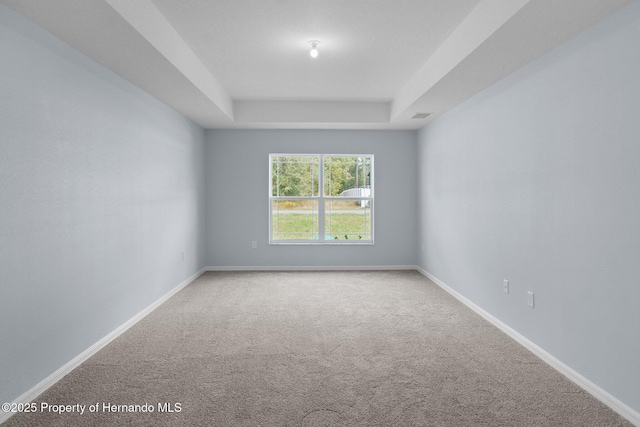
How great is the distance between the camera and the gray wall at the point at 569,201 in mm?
2066

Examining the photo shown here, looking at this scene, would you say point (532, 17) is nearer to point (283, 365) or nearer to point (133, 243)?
point (283, 365)

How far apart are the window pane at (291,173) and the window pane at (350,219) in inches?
25.9

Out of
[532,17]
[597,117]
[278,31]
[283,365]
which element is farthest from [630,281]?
[278,31]

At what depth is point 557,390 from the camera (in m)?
2.30

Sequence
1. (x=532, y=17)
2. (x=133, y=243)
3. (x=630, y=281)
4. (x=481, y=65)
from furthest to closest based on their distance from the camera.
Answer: (x=133, y=243) < (x=481, y=65) < (x=532, y=17) < (x=630, y=281)

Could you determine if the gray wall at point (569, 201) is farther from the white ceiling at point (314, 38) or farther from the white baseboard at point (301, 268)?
the white baseboard at point (301, 268)

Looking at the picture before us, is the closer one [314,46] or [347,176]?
[314,46]

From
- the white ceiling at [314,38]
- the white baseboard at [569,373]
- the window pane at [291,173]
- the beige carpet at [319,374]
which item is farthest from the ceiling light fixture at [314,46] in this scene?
the white baseboard at [569,373]

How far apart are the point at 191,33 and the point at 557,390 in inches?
148

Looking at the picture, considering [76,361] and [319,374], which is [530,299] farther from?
[76,361]

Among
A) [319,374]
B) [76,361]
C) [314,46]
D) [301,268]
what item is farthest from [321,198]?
[76,361]

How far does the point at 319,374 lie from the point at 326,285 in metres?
2.56

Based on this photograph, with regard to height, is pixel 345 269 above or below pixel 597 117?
below

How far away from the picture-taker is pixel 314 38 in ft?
10.6
